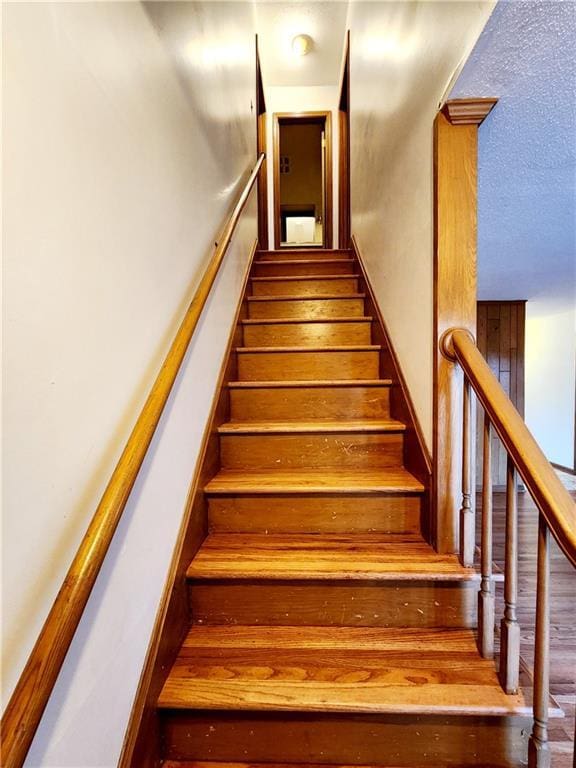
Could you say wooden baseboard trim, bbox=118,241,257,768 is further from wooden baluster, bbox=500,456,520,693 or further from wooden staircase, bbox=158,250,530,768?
wooden baluster, bbox=500,456,520,693

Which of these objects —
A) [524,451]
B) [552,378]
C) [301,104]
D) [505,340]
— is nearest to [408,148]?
[524,451]

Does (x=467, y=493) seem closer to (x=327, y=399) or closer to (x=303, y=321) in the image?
(x=327, y=399)

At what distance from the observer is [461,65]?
100cm

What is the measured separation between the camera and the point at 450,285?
1.21 m

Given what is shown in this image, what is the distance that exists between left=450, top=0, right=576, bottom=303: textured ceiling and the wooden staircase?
944 mm

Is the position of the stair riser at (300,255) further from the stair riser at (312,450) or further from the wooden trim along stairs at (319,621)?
the stair riser at (312,450)

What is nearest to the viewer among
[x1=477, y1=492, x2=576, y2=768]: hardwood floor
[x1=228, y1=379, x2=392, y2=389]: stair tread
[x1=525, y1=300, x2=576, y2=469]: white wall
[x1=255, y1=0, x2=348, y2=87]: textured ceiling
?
[x1=477, y1=492, x2=576, y2=768]: hardwood floor

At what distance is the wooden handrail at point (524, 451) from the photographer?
731 millimetres

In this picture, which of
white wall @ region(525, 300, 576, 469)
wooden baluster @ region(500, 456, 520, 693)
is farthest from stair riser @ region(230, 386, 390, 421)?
white wall @ region(525, 300, 576, 469)

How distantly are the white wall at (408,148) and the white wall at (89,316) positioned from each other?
2.72ft

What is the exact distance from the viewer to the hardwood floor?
1238mm

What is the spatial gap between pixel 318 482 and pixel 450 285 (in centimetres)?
84

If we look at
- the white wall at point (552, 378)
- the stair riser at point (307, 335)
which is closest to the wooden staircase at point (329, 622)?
the stair riser at point (307, 335)

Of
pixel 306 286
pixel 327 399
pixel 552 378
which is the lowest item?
pixel 552 378
